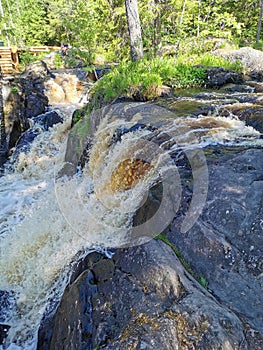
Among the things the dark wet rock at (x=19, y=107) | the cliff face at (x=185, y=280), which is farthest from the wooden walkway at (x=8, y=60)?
the cliff face at (x=185, y=280)

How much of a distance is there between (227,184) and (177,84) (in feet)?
20.4

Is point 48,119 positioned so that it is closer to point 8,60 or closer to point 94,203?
point 94,203

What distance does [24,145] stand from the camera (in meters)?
9.55

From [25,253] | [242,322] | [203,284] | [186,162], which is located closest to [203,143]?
[186,162]

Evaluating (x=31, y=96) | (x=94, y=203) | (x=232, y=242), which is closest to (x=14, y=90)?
(x=31, y=96)

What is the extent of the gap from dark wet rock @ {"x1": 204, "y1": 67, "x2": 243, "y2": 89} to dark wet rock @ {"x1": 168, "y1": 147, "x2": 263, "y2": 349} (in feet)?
20.9

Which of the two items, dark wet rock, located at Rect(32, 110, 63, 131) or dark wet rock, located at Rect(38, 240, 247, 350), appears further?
dark wet rock, located at Rect(32, 110, 63, 131)

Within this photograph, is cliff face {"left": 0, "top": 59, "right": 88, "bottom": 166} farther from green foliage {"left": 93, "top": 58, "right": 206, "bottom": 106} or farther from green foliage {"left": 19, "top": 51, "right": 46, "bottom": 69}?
green foliage {"left": 19, "top": 51, "right": 46, "bottom": 69}

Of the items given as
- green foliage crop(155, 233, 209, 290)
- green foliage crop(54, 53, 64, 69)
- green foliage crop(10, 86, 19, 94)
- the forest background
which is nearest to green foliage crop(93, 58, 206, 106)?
the forest background

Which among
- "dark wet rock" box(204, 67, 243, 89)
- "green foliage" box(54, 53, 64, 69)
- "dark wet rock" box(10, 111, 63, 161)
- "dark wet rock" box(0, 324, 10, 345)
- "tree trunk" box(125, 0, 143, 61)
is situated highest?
"tree trunk" box(125, 0, 143, 61)

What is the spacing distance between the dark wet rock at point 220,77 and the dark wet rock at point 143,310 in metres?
7.70

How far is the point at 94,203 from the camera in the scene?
5.52m

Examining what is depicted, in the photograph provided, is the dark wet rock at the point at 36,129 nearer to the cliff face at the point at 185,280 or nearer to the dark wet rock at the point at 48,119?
the dark wet rock at the point at 48,119

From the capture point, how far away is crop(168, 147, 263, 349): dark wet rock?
2576 mm
